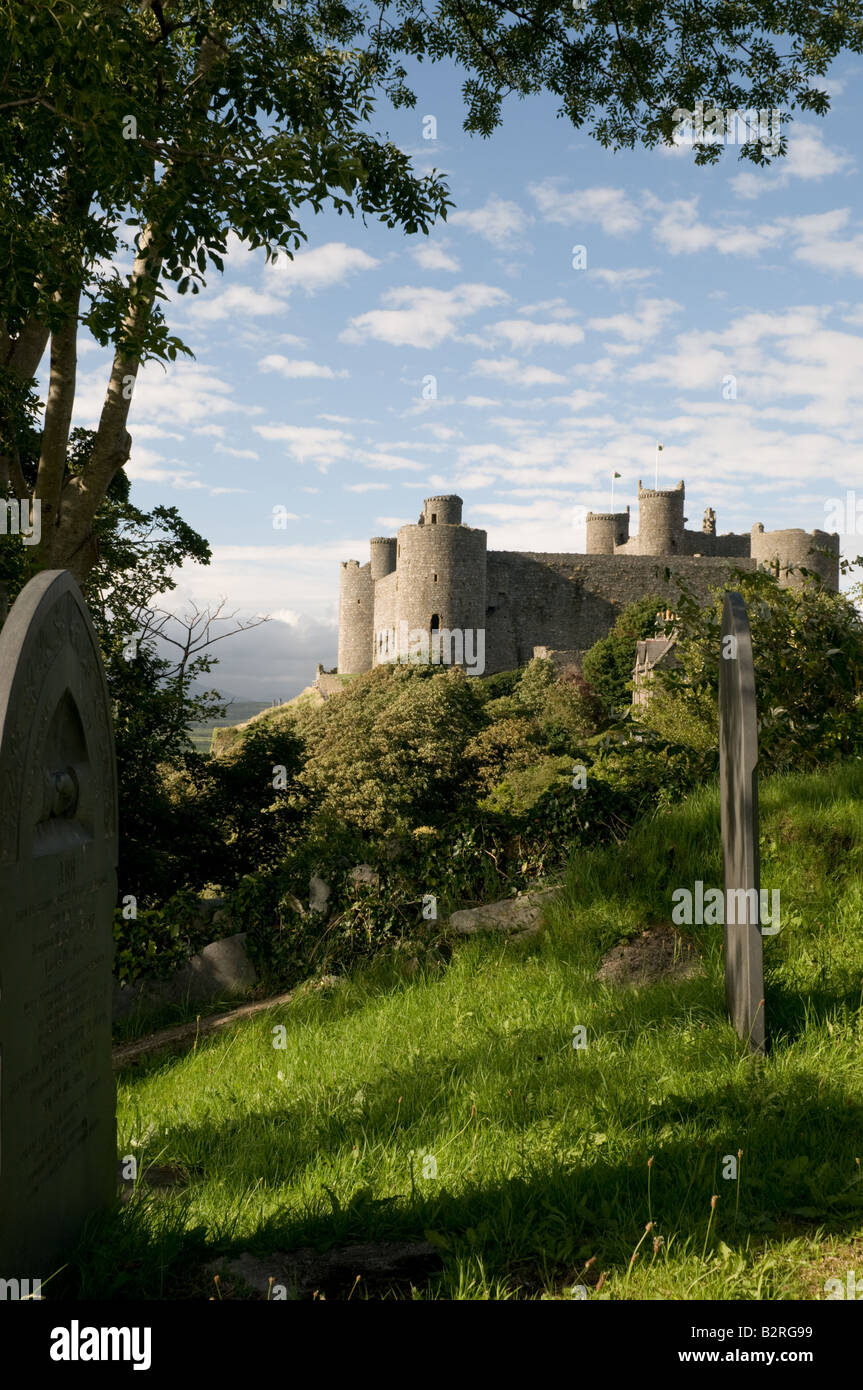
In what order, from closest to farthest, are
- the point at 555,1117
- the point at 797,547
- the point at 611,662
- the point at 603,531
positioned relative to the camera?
the point at 555,1117 → the point at 611,662 → the point at 797,547 → the point at 603,531

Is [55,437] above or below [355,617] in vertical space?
below

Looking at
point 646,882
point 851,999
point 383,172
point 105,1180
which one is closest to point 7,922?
point 105,1180

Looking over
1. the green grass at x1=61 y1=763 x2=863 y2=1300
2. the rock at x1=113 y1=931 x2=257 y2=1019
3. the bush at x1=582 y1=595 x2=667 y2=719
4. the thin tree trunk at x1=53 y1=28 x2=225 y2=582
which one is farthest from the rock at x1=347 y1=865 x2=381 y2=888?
the bush at x1=582 y1=595 x2=667 y2=719

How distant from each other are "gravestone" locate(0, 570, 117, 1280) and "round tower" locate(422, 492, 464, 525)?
52.2 m

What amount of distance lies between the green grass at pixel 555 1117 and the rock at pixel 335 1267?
0.18 feet

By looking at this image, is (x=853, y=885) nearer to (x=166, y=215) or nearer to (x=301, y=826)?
(x=166, y=215)

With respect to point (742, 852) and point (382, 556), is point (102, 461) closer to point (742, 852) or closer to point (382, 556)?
point (742, 852)

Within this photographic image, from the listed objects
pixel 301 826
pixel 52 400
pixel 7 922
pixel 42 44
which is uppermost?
pixel 42 44

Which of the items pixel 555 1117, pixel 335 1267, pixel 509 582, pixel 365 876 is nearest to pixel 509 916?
pixel 365 876

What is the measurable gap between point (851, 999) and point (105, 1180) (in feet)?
11.2

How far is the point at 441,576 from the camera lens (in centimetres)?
5288

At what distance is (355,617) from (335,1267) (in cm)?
6169

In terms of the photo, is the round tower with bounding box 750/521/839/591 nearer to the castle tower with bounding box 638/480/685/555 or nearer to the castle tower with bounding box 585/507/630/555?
the castle tower with bounding box 638/480/685/555

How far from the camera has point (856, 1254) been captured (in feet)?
8.91
